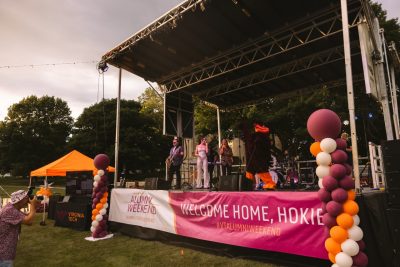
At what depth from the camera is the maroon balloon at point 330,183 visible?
3.61 meters

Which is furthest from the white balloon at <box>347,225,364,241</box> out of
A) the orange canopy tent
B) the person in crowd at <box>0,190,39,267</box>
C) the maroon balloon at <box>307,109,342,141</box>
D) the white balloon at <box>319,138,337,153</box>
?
the orange canopy tent

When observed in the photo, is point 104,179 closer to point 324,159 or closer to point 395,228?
point 324,159

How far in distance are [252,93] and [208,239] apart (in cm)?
810

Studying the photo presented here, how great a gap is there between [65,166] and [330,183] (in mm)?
13748

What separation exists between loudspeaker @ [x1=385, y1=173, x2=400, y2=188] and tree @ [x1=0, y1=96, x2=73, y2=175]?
130 feet

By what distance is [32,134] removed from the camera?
126 ft

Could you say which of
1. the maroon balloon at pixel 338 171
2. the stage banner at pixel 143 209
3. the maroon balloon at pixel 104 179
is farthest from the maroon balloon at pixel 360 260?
the maroon balloon at pixel 104 179

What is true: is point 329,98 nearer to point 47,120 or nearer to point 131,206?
point 131,206

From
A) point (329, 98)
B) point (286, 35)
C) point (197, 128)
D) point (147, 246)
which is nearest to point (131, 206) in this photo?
point (147, 246)

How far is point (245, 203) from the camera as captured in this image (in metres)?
5.33

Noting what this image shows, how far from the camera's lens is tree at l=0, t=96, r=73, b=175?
122ft

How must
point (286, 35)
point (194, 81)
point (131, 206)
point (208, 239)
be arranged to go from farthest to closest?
point (194, 81) → point (286, 35) → point (131, 206) → point (208, 239)

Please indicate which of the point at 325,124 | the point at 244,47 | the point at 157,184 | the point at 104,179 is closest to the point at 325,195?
the point at 325,124

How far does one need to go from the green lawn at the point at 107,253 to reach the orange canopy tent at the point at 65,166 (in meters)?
5.95
